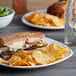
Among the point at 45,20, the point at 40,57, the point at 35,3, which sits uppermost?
the point at 40,57

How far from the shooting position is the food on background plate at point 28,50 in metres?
1.22

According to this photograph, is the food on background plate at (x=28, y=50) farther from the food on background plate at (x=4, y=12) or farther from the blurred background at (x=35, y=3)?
the blurred background at (x=35, y=3)

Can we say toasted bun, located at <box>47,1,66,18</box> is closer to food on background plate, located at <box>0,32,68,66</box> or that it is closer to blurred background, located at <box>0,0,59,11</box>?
food on background plate, located at <box>0,32,68,66</box>

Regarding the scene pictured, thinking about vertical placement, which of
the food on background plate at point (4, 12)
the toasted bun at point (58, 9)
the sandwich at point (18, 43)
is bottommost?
the toasted bun at point (58, 9)

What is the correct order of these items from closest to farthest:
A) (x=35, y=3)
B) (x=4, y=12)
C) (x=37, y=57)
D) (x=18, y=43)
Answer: (x=37, y=57) → (x=18, y=43) → (x=4, y=12) → (x=35, y=3)

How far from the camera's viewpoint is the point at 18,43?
1395 millimetres

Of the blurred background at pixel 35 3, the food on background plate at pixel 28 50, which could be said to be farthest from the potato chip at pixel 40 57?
the blurred background at pixel 35 3

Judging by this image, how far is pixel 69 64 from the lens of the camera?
4.32 ft

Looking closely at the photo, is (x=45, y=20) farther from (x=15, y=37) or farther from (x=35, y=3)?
(x=35, y=3)

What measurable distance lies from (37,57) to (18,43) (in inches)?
8.1

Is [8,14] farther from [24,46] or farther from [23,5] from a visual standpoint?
[23,5]

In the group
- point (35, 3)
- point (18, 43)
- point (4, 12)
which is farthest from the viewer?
point (35, 3)

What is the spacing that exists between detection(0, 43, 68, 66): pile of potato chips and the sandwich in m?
0.06

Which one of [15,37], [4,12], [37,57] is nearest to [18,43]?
[15,37]
